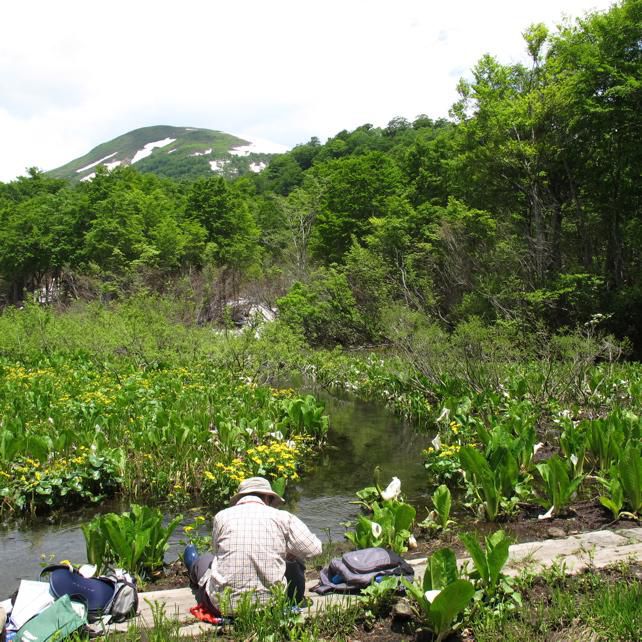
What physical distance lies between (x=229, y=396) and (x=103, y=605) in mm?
7733

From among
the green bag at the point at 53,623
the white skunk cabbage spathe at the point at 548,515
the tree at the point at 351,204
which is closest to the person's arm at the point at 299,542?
the green bag at the point at 53,623

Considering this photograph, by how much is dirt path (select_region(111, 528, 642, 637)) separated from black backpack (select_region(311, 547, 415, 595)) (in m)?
0.12

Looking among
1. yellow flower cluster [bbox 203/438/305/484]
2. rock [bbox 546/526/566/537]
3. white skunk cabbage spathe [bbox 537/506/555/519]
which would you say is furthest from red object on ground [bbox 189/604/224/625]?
white skunk cabbage spathe [bbox 537/506/555/519]

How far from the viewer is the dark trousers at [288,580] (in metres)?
4.30

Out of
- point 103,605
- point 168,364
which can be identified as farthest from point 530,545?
point 168,364

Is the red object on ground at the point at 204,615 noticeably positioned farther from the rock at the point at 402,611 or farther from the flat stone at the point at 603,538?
the flat stone at the point at 603,538

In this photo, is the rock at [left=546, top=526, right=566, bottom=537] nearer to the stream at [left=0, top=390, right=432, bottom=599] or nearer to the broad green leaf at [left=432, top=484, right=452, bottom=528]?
the broad green leaf at [left=432, top=484, right=452, bottom=528]

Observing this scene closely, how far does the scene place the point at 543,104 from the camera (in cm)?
2203

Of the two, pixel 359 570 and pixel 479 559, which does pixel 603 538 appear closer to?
pixel 479 559

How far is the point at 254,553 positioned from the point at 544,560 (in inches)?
87.3

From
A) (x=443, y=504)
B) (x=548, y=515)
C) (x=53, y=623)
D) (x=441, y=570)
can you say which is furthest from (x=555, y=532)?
(x=53, y=623)

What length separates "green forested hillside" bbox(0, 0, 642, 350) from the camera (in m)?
20.9

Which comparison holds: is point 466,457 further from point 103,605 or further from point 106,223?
point 106,223

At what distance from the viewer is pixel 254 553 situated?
4168 mm
